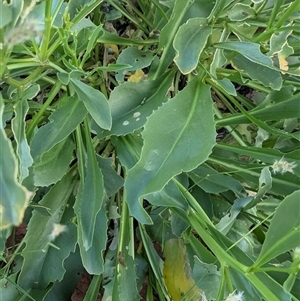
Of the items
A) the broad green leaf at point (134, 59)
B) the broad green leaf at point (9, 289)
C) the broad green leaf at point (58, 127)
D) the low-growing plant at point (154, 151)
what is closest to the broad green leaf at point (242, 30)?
the low-growing plant at point (154, 151)

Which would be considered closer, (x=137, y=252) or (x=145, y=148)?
(x=145, y=148)

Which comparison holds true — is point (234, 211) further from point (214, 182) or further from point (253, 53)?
point (253, 53)

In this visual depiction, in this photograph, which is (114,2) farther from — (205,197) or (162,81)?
(205,197)

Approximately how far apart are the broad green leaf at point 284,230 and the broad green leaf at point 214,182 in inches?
7.7

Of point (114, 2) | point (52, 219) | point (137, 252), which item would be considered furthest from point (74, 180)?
point (114, 2)

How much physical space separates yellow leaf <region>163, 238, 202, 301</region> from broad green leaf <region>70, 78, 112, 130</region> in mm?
317

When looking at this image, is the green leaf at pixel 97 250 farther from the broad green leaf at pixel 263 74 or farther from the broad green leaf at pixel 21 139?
the broad green leaf at pixel 263 74

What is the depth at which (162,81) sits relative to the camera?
1.99 feet

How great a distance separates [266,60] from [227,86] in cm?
5

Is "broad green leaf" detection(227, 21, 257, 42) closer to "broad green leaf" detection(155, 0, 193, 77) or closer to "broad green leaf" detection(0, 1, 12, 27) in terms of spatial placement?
"broad green leaf" detection(155, 0, 193, 77)

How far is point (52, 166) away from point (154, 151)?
0.15m

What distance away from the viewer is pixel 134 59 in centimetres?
62

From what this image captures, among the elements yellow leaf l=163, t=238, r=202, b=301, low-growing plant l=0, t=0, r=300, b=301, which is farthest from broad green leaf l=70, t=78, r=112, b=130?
yellow leaf l=163, t=238, r=202, b=301

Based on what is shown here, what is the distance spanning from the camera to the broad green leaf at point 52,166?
1.79 feet
